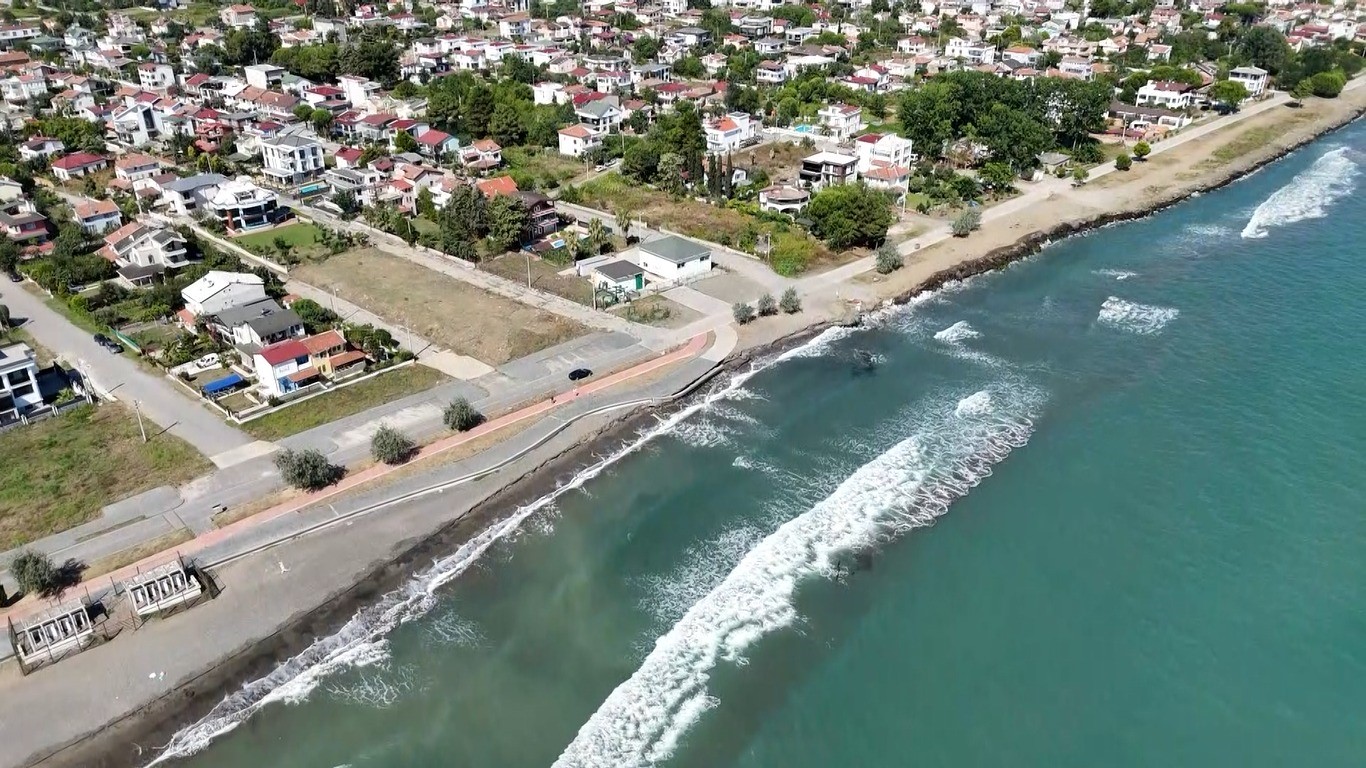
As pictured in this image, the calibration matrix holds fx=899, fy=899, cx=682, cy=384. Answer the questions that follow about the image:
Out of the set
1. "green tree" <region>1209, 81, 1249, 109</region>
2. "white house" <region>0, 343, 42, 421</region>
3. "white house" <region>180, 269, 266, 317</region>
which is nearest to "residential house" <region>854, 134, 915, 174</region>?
"white house" <region>180, 269, 266, 317</region>

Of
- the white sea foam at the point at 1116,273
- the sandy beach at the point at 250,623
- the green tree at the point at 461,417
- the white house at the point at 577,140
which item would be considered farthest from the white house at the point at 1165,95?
the green tree at the point at 461,417

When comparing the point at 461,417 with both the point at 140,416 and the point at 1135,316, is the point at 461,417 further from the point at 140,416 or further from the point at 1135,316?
the point at 1135,316

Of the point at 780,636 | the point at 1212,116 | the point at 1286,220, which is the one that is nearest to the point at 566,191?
the point at 780,636

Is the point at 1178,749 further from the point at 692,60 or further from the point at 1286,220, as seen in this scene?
the point at 692,60

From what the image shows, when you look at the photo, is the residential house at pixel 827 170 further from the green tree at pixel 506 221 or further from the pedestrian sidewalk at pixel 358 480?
the pedestrian sidewalk at pixel 358 480

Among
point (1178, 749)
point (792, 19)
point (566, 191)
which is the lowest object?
point (1178, 749)

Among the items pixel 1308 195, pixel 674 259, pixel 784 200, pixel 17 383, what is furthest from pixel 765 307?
pixel 1308 195
